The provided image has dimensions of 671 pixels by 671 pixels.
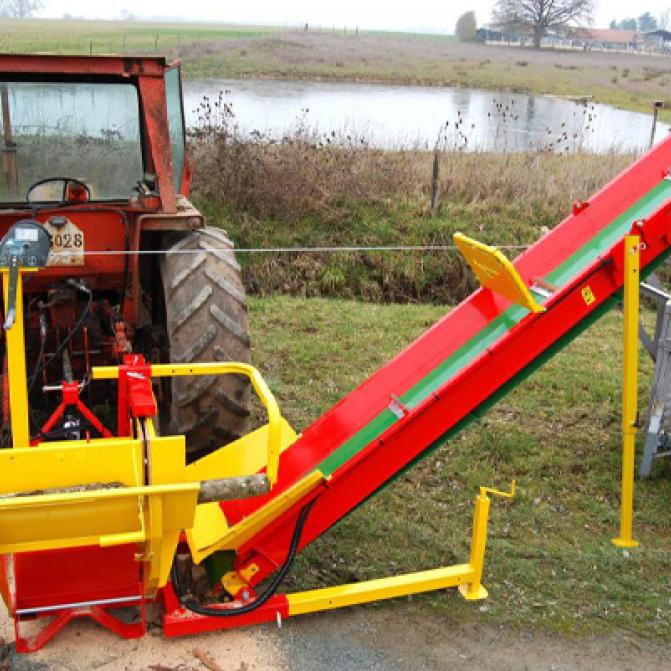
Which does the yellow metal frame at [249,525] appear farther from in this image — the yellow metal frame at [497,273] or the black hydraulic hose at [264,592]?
the yellow metal frame at [497,273]

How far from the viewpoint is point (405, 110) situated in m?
20.0

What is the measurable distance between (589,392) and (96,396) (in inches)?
132

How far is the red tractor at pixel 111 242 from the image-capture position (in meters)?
4.19

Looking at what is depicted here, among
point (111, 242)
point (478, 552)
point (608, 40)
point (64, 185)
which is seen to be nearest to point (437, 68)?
point (64, 185)

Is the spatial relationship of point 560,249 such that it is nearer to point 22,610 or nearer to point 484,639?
point 484,639

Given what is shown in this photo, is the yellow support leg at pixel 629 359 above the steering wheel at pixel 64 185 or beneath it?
beneath

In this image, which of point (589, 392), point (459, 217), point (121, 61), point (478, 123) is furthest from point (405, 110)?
point (121, 61)

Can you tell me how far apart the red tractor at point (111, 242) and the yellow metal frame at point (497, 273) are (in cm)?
123

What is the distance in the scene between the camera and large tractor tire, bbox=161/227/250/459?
4.13m

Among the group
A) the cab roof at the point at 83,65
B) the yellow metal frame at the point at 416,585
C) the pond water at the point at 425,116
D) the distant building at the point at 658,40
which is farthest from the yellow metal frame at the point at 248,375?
the distant building at the point at 658,40

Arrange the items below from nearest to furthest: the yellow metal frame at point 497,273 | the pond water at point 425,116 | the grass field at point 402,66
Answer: the yellow metal frame at point 497,273 < the pond water at point 425,116 < the grass field at point 402,66

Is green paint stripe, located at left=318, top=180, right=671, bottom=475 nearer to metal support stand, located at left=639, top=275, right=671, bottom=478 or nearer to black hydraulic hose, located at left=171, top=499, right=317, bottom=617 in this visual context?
black hydraulic hose, located at left=171, top=499, right=317, bottom=617

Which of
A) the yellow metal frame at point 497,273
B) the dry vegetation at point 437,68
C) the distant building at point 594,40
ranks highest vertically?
the distant building at point 594,40

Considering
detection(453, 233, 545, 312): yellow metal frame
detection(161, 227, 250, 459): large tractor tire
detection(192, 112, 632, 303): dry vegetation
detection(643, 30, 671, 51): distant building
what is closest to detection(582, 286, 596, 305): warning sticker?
detection(453, 233, 545, 312): yellow metal frame
